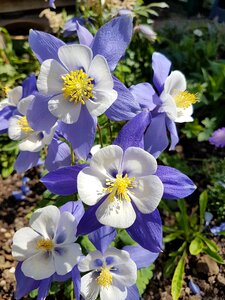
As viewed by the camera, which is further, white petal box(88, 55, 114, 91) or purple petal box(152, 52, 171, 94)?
purple petal box(152, 52, 171, 94)

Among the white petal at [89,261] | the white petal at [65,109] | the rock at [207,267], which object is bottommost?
the rock at [207,267]

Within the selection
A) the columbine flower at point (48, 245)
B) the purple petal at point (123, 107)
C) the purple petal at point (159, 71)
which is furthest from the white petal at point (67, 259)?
the purple petal at point (159, 71)

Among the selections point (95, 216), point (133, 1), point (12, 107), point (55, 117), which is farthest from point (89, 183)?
point (133, 1)

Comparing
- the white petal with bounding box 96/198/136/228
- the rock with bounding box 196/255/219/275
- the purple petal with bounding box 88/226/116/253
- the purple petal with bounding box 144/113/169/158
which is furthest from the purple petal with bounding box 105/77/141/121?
the rock with bounding box 196/255/219/275

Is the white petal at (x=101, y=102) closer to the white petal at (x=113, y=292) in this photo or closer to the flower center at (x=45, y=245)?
the flower center at (x=45, y=245)

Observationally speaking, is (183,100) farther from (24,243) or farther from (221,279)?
(221,279)

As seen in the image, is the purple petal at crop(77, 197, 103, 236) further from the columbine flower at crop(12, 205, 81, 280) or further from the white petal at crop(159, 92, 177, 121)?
the white petal at crop(159, 92, 177, 121)
